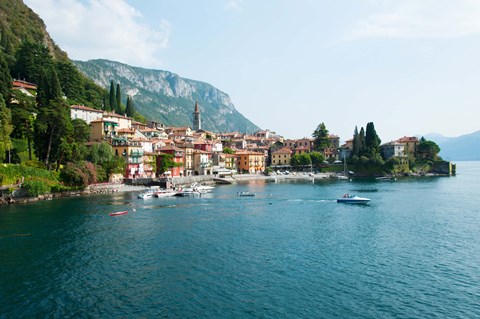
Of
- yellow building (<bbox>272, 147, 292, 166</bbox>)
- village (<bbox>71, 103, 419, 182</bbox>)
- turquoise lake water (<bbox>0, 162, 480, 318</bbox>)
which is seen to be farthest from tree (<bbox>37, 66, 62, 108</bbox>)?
yellow building (<bbox>272, 147, 292, 166</bbox>)

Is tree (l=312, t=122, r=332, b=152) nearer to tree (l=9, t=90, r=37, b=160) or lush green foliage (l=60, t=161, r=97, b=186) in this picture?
lush green foliage (l=60, t=161, r=97, b=186)

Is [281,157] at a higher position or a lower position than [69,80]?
lower

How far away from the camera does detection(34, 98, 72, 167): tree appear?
5903 centimetres

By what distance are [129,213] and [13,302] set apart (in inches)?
1021

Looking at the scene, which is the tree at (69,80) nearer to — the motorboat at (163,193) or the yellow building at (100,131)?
the yellow building at (100,131)

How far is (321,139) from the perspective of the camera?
13800 centimetres

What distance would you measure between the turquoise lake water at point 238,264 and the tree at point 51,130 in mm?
17846

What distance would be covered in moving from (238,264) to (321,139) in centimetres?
11832

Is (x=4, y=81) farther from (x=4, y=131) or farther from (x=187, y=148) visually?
(x=187, y=148)

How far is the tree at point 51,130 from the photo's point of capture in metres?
59.0

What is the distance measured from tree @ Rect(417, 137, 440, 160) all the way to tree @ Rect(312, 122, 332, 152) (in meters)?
31.6

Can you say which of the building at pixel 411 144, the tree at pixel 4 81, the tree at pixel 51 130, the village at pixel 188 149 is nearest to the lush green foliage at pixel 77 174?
the tree at pixel 51 130

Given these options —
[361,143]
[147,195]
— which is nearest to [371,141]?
[361,143]

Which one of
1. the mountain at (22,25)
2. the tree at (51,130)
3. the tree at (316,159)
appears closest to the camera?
the tree at (51,130)
